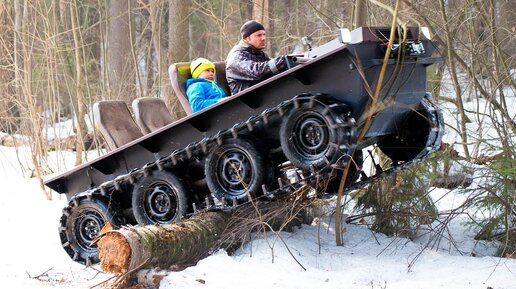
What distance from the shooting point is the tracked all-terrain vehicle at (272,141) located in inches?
304

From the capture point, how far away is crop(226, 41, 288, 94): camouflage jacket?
8492 millimetres

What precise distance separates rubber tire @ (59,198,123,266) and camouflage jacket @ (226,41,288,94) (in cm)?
180

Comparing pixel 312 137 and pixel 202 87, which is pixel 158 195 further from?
pixel 312 137

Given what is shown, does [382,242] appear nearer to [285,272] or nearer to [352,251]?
[352,251]

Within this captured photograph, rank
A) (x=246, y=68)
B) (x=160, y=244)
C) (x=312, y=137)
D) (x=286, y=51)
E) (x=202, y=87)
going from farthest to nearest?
(x=286, y=51), (x=202, y=87), (x=246, y=68), (x=312, y=137), (x=160, y=244)

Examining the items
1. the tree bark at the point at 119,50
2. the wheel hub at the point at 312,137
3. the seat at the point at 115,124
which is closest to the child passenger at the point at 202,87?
the seat at the point at 115,124

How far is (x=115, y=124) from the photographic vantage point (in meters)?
9.41

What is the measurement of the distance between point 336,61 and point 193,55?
1577 cm

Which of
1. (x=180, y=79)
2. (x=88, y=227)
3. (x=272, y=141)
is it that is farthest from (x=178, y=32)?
(x=272, y=141)

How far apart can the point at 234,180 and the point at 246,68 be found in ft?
→ 3.63

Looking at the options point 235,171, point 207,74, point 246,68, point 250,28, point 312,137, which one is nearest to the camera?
point 312,137

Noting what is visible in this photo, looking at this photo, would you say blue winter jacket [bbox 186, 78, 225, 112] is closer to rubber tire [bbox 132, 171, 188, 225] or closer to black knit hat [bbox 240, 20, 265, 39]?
black knit hat [bbox 240, 20, 265, 39]

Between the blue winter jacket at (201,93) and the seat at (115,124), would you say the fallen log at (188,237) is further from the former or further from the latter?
the seat at (115,124)

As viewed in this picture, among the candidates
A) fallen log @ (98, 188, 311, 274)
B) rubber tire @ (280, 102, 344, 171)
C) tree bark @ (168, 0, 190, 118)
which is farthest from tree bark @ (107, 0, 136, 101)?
rubber tire @ (280, 102, 344, 171)
